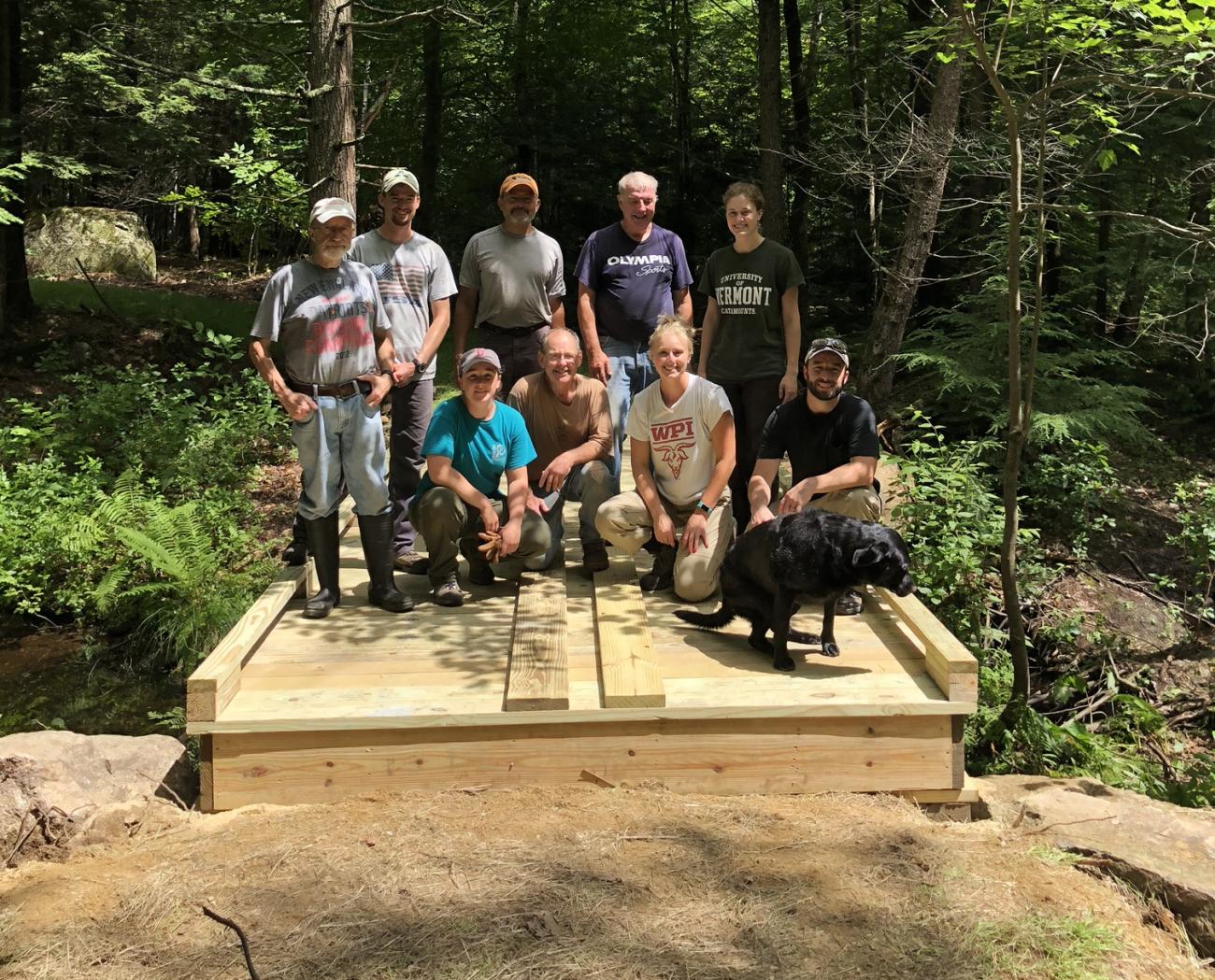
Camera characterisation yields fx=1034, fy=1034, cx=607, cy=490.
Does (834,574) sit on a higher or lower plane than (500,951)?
higher

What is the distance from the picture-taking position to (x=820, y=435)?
4848 mm

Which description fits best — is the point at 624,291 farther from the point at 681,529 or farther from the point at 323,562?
the point at 323,562

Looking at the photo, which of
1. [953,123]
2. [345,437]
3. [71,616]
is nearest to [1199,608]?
[953,123]

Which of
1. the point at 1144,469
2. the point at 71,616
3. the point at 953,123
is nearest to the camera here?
the point at 71,616

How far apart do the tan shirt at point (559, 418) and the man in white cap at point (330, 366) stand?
2.55 ft

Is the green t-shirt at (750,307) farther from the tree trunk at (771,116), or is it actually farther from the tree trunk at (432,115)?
the tree trunk at (432,115)

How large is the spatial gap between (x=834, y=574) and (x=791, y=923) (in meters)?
1.42

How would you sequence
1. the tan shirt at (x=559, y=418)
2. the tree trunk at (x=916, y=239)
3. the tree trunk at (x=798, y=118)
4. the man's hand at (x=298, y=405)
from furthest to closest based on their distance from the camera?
the tree trunk at (x=798, y=118) < the tree trunk at (x=916, y=239) < the tan shirt at (x=559, y=418) < the man's hand at (x=298, y=405)

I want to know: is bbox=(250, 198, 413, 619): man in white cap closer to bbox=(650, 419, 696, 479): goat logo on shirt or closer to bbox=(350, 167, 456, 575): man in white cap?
bbox=(350, 167, 456, 575): man in white cap

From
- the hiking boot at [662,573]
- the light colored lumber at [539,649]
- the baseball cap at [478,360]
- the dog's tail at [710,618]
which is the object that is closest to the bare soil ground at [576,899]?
the light colored lumber at [539,649]

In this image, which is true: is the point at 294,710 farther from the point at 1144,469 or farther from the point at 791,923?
the point at 1144,469

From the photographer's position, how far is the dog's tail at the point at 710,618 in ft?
15.3

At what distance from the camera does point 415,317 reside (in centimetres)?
537

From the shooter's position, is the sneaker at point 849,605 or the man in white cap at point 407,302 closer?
the sneaker at point 849,605
